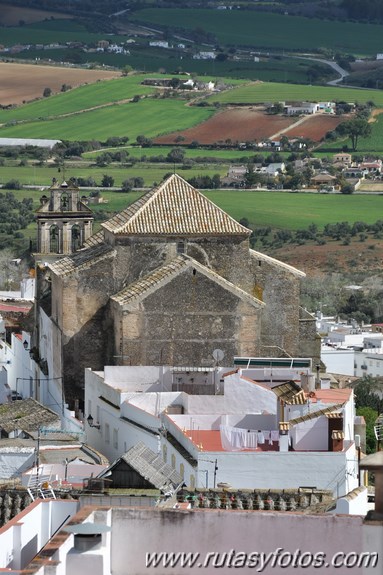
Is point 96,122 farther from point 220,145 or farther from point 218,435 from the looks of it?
point 218,435

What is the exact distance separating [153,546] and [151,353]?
23.8 metres

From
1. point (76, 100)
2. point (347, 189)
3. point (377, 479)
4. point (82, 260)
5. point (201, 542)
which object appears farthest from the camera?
point (76, 100)

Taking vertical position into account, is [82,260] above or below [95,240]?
below

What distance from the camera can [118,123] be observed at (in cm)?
18375

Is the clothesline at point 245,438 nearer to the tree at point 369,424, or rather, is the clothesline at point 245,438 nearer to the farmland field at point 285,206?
the tree at point 369,424

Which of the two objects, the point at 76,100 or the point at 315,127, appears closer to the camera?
the point at 315,127

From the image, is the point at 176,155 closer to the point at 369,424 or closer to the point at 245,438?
the point at 369,424

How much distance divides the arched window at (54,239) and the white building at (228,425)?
9.44 m

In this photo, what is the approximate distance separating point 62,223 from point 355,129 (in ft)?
422

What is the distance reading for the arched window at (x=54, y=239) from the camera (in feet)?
166

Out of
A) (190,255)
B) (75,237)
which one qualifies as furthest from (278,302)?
(75,237)

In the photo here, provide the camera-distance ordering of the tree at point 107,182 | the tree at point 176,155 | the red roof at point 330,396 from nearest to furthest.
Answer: the red roof at point 330,396
the tree at point 107,182
the tree at point 176,155

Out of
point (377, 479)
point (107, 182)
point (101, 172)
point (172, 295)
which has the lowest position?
point (377, 479)

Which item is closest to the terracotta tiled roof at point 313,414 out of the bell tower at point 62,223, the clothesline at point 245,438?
the clothesline at point 245,438
